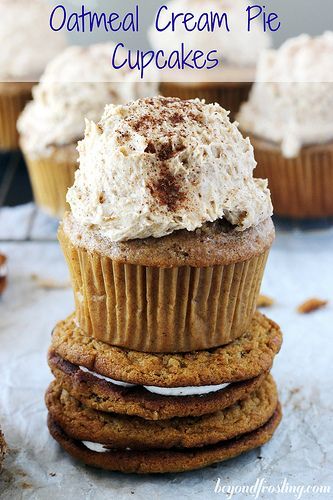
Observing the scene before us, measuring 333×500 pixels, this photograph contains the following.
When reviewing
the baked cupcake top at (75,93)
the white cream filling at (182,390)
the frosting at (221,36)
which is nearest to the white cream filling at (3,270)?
the baked cupcake top at (75,93)

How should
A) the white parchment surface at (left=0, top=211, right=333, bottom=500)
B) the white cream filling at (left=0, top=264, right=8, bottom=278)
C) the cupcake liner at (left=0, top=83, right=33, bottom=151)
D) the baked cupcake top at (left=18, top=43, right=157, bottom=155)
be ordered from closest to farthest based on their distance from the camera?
the white parchment surface at (left=0, top=211, right=333, bottom=500) → the white cream filling at (left=0, top=264, right=8, bottom=278) → the baked cupcake top at (left=18, top=43, right=157, bottom=155) → the cupcake liner at (left=0, top=83, right=33, bottom=151)

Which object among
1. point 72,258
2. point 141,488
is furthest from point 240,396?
point 72,258

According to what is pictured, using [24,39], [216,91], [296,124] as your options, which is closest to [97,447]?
[296,124]

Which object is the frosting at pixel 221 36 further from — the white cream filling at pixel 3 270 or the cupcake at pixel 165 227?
the cupcake at pixel 165 227

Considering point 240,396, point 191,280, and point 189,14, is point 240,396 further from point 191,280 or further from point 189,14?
point 189,14

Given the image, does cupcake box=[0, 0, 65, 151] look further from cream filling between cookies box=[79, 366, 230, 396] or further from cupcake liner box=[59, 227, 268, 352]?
cream filling between cookies box=[79, 366, 230, 396]

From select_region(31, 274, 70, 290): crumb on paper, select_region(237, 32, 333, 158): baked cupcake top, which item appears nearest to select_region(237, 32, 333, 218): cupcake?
select_region(237, 32, 333, 158): baked cupcake top
